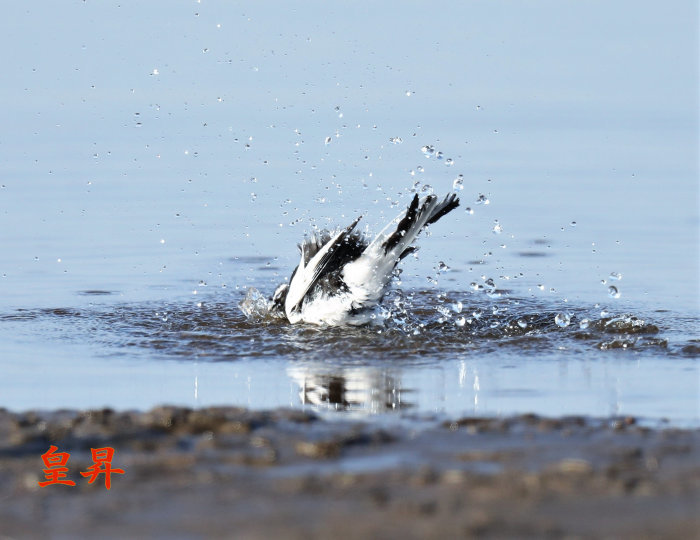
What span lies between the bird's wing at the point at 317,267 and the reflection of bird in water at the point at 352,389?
4.36 feet

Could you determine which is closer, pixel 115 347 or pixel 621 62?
pixel 115 347

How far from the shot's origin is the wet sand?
4023 mm

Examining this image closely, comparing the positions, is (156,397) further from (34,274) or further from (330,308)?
(34,274)

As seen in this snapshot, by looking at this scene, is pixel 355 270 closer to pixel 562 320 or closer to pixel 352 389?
pixel 562 320

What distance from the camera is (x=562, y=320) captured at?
823 cm

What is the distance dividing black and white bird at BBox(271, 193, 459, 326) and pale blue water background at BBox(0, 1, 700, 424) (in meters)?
0.44

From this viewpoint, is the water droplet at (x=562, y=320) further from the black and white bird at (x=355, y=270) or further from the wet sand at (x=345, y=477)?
the wet sand at (x=345, y=477)

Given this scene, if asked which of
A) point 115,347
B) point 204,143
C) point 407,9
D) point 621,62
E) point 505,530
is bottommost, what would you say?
point 505,530

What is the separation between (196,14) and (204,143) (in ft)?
21.5

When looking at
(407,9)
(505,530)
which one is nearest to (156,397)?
(505,530)

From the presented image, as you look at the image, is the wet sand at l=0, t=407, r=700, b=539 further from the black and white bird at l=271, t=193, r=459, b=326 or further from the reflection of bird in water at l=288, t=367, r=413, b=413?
the black and white bird at l=271, t=193, r=459, b=326

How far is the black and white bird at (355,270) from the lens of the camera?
320 inches

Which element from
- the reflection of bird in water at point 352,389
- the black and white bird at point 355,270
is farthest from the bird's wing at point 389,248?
the reflection of bird in water at point 352,389

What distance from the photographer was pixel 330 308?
327 inches
